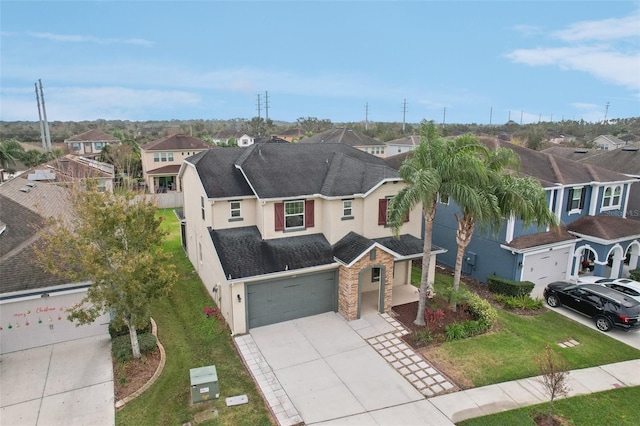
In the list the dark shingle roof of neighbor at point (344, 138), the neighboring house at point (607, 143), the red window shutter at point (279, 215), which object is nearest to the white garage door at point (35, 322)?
the red window shutter at point (279, 215)

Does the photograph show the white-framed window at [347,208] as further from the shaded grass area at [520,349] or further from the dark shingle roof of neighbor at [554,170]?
the dark shingle roof of neighbor at [554,170]

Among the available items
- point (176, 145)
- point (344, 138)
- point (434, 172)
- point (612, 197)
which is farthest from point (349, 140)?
point (434, 172)

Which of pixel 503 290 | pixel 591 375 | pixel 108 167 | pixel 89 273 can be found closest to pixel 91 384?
pixel 89 273

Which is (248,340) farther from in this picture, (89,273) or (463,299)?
(463,299)

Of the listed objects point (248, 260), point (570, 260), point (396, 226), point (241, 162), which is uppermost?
point (241, 162)

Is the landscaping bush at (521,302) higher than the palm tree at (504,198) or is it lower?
lower

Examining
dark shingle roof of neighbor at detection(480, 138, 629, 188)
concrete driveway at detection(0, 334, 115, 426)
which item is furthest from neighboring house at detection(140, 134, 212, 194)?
dark shingle roof of neighbor at detection(480, 138, 629, 188)

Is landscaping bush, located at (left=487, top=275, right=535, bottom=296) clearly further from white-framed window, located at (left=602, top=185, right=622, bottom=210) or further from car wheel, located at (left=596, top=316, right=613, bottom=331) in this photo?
white-framed window, located at (left=602, top=185, right=622, bottom=210)
